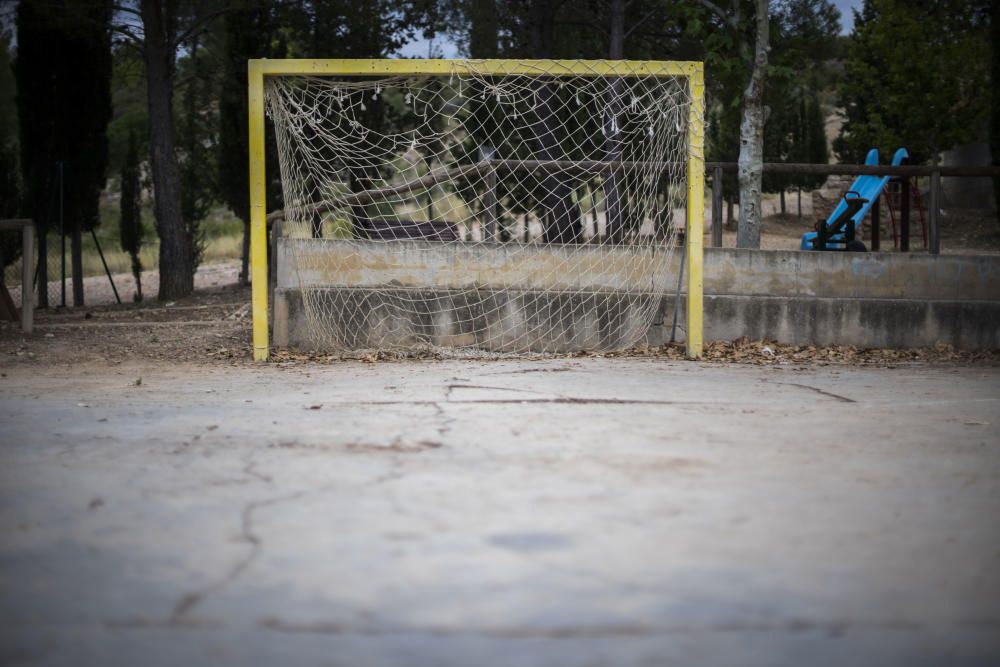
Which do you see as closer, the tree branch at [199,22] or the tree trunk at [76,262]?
the tree branch at [199,22]

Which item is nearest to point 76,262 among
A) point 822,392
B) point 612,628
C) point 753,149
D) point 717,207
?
point 717,207

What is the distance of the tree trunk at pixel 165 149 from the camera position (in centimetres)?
1627

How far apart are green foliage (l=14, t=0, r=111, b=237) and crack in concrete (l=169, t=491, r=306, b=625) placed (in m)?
14.6

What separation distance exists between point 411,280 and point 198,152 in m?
14.4

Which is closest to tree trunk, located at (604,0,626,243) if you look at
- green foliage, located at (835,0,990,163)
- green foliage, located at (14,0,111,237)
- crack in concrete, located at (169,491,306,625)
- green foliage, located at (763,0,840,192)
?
green foliage, located at (763,0,840,192)

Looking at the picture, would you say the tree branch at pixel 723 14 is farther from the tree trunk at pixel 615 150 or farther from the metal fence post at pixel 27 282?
the metal fence post at pixel 27 282

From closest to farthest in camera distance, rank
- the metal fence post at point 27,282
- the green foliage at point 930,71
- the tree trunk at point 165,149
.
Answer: the metal fence post at point 27,282
the tree trunk at point 165,149
the green foliage at point 930,71

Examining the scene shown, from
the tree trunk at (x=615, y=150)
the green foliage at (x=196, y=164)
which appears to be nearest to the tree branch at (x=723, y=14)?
the tree trunk at (x=615, y=150)

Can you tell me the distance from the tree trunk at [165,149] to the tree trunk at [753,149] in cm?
932

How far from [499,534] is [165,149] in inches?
577

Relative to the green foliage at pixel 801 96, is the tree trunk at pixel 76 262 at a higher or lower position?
lower

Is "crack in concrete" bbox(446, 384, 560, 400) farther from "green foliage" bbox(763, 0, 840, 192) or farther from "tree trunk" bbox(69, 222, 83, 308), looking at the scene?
"tree trunk" bbox(69, 222, 83, 308)

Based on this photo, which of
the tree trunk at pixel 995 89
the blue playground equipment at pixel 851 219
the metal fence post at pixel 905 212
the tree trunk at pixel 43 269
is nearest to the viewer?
the blue playground equipment at pixel 851 219

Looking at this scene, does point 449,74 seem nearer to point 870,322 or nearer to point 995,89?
point 870,322
